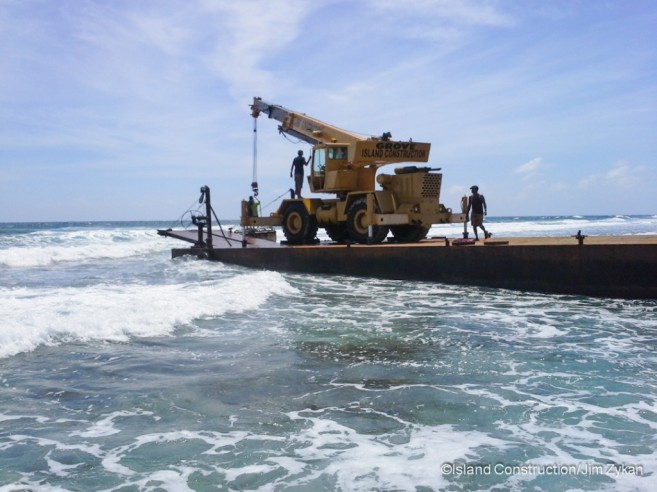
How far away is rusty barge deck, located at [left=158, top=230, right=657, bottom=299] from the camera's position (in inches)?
409

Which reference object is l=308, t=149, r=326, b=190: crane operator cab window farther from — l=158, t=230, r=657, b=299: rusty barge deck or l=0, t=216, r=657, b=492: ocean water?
l=0, t=216, r=657, b=492: ocean water

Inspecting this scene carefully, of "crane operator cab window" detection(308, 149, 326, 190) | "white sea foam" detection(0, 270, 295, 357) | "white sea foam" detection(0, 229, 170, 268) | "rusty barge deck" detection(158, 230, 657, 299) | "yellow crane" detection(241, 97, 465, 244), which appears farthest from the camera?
"white sea foam" detection(0, 229, 170, 268)

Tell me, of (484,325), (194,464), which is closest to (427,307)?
(484,325)

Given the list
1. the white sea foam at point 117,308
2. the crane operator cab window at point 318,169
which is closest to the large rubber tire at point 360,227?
the crane operator cab window at point 318,169

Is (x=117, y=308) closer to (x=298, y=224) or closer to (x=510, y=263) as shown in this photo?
(x=510, y=263)

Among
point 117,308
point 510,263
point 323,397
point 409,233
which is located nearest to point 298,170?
point 409,233

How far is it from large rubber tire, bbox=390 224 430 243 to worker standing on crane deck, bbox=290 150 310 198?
2880mm

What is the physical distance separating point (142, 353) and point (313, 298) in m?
4.61

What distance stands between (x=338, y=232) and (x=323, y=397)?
12.2 metres

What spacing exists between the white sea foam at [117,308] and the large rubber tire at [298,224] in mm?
4295

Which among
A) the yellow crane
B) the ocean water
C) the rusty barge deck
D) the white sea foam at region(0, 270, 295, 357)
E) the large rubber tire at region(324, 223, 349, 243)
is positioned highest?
the yellow crane

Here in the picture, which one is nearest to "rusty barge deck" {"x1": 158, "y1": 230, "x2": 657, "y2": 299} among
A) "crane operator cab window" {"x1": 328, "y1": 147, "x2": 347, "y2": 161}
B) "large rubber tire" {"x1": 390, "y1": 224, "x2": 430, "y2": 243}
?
"crane operator cab window" {"x1": 328, "y1": 147, "x2": 347, "y2": 161}

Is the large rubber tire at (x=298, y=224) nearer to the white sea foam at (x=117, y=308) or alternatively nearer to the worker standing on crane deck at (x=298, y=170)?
the worker standing on crane deck at (x=298, y=170)

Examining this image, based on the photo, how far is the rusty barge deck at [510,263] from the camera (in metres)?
10.4
